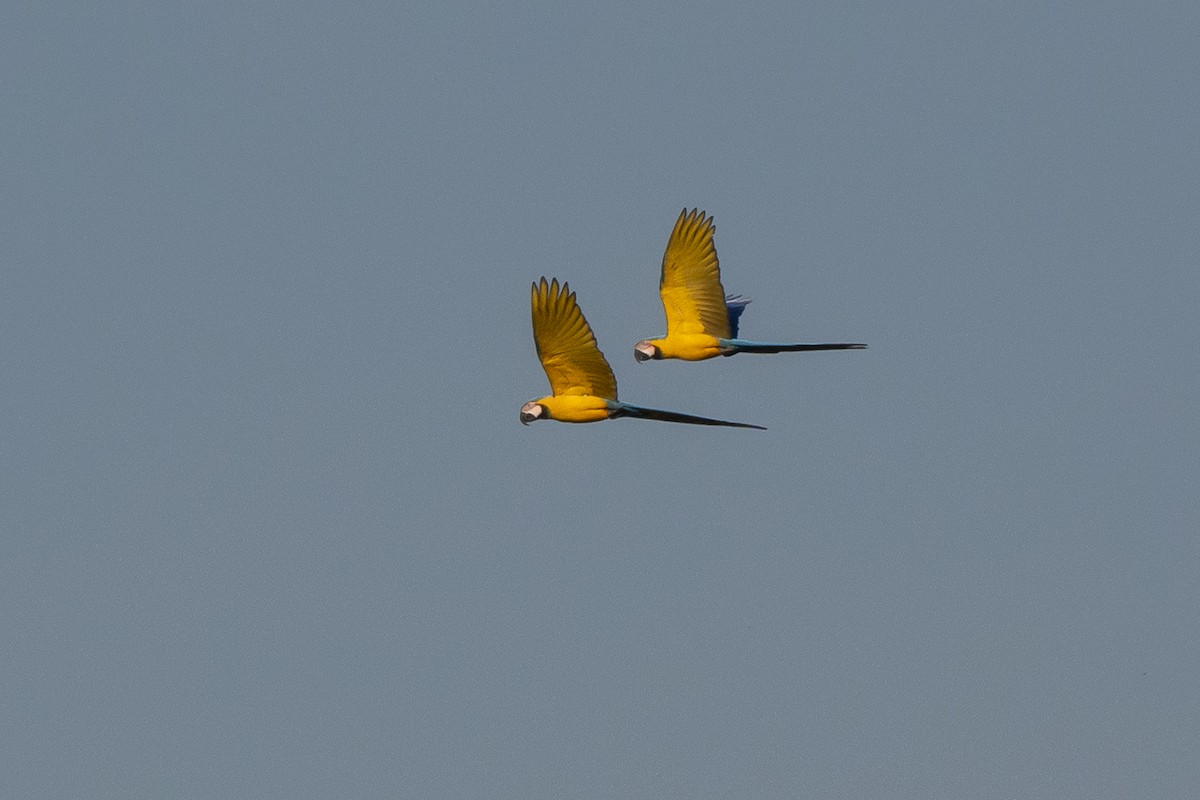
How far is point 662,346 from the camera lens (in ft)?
108

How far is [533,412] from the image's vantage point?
30.2 meters

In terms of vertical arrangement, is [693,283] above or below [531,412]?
above

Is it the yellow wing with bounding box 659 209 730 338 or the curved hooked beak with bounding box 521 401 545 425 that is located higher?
the yellow wing with bounding box 659 209 730 338

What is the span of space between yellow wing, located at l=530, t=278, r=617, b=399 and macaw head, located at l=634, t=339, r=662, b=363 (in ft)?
9.47

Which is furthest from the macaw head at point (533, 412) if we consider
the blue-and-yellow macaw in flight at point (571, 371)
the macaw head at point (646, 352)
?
the macaw head at point (646, 352)

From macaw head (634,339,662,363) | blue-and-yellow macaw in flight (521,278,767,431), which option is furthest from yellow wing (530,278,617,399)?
macaw head (634,339,662,363)

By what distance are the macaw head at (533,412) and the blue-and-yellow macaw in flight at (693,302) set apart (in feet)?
10.5

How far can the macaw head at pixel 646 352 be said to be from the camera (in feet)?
108

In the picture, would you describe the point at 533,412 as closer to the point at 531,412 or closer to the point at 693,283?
the point at 531,412

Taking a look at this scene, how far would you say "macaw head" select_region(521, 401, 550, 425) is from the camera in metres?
30.2

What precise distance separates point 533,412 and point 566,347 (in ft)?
4.11

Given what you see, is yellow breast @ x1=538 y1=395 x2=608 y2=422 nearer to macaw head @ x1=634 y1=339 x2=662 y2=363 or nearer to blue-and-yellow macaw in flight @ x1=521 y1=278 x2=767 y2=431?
blue-and-yellow macaw in flight @ x1=521 y1=278 x2=767 y2=431

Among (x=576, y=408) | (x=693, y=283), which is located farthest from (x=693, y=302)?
(x=576, y=408)

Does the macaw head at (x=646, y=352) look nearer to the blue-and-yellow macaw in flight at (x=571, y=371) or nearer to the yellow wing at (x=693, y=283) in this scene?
the yellow wing at (x=693, y=283)
